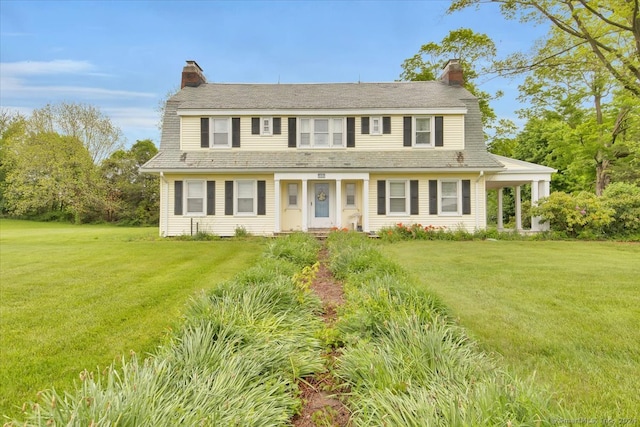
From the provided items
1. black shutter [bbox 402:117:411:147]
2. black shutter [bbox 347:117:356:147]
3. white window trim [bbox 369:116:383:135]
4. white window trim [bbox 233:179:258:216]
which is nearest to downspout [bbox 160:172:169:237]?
white window trim [bbox 233:179:258:216]

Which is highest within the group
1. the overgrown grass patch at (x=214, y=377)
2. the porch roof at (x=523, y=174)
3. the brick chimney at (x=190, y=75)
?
the brick chimney at (x=190, y=75)

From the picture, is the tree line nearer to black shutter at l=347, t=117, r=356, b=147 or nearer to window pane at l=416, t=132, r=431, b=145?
black shutter at l=347, t=117, r=356, b=147

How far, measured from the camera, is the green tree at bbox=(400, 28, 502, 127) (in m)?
24.0

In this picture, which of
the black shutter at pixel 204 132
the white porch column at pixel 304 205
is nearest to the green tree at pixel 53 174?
the black shutter at pixel 204 132

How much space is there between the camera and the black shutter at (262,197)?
48.2ft

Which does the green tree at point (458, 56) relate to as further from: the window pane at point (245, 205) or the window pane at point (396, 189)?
the window pane at point (245, 205)

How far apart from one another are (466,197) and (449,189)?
737 millimetres

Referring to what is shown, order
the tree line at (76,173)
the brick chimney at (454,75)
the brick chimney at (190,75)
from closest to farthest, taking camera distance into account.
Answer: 1. the brick chimney at (190,75)
2. the brick chimney at (454,75)
3. the tree line at (76,173)

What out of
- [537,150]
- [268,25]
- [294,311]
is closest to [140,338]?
[294,311]

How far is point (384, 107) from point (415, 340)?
13.7 meters

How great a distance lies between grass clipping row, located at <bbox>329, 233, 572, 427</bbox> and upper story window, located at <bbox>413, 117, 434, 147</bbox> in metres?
12.5

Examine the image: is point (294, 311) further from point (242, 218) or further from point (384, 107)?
point (384, 107)

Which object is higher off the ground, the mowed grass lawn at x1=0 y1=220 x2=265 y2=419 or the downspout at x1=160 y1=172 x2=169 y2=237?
the downspout at x1=160 y1=172 x2=169 y2=237

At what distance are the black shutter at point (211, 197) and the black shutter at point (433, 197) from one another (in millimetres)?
8785
